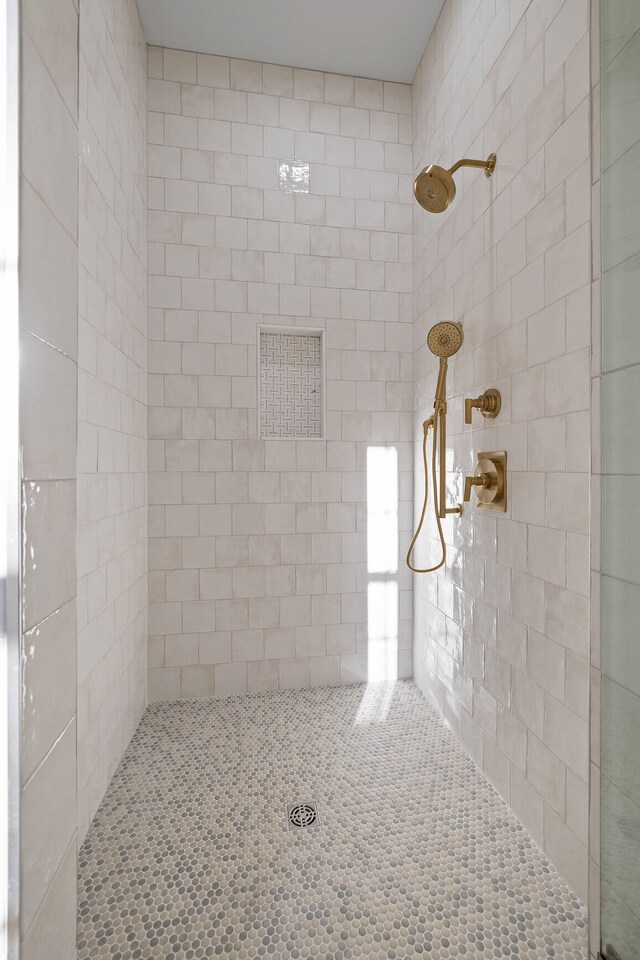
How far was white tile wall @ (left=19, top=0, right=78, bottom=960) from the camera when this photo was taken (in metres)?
0.58

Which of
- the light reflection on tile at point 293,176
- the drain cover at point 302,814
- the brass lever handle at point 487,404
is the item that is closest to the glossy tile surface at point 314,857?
the drain cover at point 302,814

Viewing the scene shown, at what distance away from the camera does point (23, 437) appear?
22.7 inches

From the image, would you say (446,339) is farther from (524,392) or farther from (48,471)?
(48,471)

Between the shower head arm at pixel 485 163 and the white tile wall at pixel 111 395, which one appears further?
the shower head arm at pixel 485 163

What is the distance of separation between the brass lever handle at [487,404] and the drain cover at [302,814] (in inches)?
56.4

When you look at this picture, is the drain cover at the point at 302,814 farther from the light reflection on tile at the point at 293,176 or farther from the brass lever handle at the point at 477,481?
the light reflection on tile at the point at 293,176

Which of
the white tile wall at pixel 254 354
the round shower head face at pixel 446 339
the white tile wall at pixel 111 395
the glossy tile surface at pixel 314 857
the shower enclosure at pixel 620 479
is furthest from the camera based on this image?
the white tile wall at pixel 254 354

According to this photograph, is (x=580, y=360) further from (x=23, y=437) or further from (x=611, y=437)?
(x=23, y=437)

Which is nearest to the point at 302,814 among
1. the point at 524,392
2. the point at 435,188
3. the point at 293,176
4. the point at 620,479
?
the point at 620,479

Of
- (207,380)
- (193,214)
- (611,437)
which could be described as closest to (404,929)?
(611,437)

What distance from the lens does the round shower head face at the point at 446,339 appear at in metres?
1.89

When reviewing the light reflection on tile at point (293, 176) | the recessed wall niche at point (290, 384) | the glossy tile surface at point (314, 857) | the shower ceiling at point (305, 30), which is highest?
the shower ceiling at point (305, 30)

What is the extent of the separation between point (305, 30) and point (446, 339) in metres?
1.68

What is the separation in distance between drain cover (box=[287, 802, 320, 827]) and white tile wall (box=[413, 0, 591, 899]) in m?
0.66
